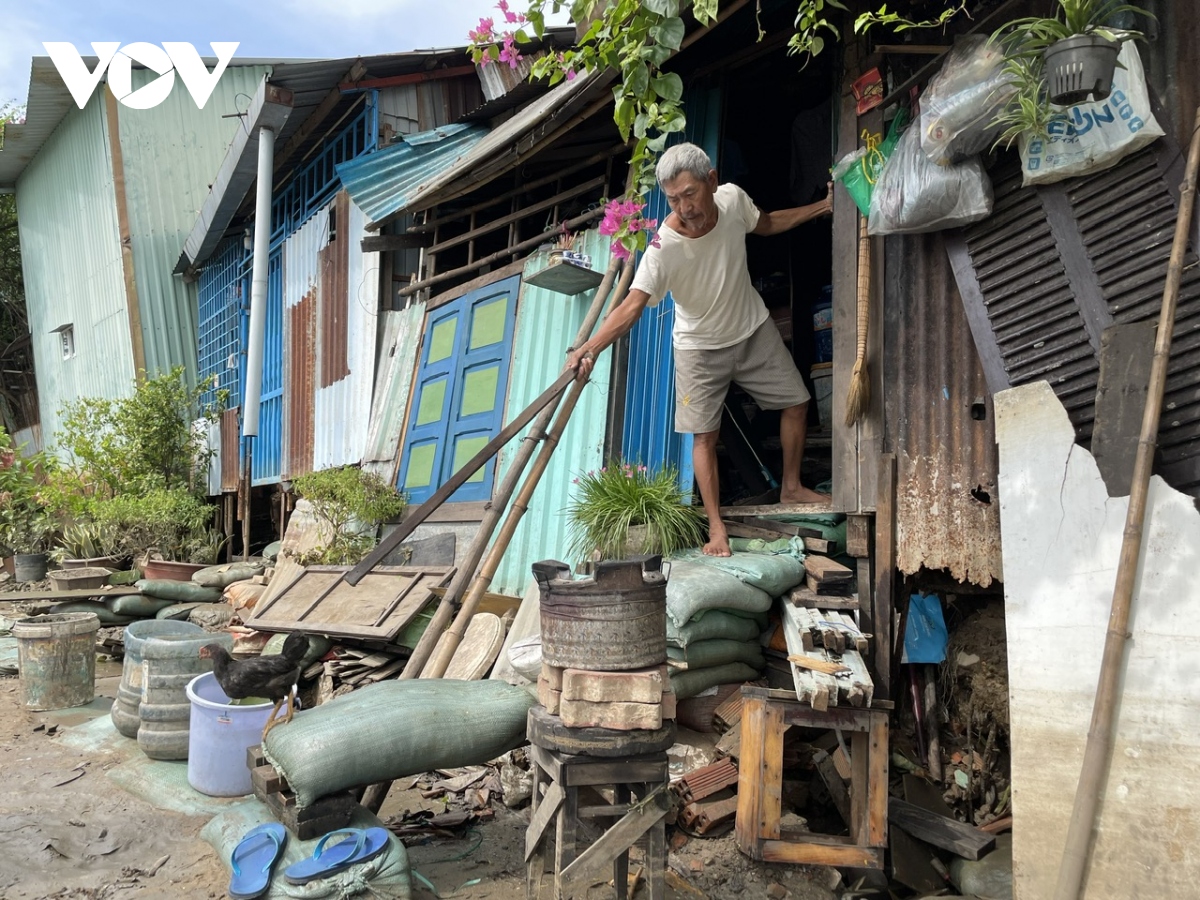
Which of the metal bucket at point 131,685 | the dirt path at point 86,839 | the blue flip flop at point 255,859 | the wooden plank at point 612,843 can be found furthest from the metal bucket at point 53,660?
the wooden plank at point 612,843

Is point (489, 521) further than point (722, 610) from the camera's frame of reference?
Yes

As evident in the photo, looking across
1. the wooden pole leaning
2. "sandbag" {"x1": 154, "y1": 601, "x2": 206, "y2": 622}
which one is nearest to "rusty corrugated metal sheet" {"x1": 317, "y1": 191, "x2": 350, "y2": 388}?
"sandbag" {"x1": 154, "y1": 601, "x2": 206, "y2": 622}

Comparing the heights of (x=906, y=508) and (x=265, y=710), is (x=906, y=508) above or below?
above

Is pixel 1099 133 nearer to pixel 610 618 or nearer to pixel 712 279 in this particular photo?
pixel 712 279

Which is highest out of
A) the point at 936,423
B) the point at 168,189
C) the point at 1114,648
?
the point at 168,189

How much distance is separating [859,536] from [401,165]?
232 inches

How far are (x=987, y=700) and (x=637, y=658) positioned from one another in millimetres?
2216

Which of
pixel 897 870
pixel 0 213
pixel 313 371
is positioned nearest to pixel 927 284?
pixel 897 870

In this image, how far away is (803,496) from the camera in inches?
176

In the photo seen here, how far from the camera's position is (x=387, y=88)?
29.3 ft

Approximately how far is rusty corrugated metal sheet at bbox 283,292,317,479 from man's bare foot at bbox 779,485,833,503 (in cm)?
674

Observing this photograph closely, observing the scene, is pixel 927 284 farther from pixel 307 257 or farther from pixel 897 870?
pixel 307 257

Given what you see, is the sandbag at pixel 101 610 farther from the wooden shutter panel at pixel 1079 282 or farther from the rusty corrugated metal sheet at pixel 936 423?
the wooden shutter panel at pixel 1079 282

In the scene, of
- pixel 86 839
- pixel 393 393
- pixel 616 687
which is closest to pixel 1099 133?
pixel 616 687
